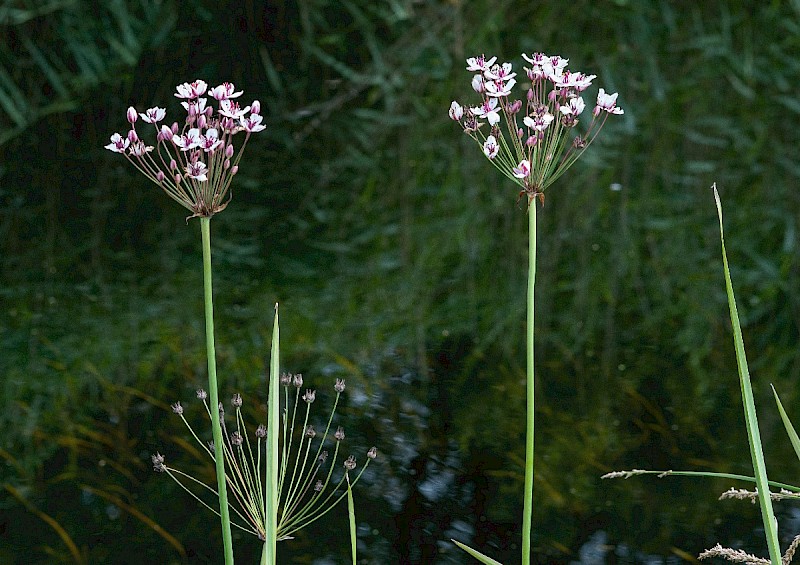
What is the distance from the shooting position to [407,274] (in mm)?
3170

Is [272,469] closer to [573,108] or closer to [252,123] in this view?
[252,123]

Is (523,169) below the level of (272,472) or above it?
above

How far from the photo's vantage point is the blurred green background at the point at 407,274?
6.79 feet

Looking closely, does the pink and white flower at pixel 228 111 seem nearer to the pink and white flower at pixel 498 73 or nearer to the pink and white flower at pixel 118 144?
the pink and white flower at pixel 118 144

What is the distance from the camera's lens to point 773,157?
13.4 feet

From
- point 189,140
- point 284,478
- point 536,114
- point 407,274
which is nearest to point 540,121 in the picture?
point 536,114

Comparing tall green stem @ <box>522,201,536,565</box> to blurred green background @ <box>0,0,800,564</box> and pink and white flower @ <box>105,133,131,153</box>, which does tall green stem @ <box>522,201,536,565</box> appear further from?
blurred green background @ <box>0,0,800,564</box>

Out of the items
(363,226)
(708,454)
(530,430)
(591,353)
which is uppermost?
(363,226)

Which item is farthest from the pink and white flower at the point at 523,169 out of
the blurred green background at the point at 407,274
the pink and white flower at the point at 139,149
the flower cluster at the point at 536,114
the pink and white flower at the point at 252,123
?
the blurred green background at the point at 407,274

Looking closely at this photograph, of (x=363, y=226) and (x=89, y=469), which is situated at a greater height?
(x=363, y=226)

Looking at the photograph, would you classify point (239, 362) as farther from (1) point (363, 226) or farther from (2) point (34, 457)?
(1) point (363, 226)

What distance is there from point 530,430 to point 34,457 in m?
1.30

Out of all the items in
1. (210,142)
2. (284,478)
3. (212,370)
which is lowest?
(284,478)

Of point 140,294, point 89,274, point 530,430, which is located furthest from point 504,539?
point 89,274
